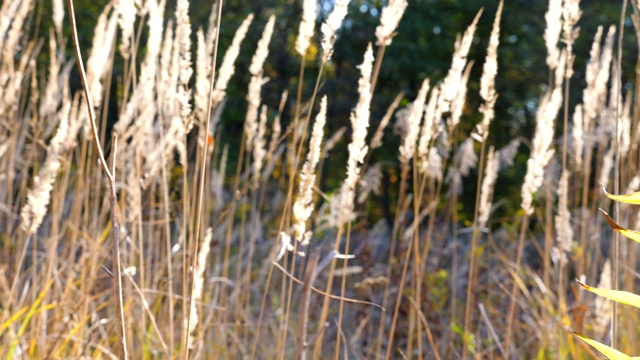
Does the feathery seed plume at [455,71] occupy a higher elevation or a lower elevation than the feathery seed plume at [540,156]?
higher

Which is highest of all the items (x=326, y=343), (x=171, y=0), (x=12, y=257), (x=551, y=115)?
(x=171, y=0)

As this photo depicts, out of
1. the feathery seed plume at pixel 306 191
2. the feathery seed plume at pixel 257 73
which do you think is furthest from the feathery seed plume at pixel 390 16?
the feathery seed plume at pixel 257 73

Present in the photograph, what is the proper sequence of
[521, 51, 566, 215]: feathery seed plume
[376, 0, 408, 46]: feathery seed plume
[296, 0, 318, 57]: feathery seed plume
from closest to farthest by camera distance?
[376, 0, 408, 46]: feathery seed plume, [296, 0, 318, 57]: feathery seed plume, [521, 51, 566, 215]: feathery seed plume

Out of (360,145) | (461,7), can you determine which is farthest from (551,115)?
(461,7)

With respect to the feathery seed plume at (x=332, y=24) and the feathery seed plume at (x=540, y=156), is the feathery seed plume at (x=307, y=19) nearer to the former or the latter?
the feathery seed plume at (x=332, y=24)

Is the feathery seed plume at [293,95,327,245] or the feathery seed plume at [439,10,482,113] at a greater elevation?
the feathery seed plume at [439,10,482,113]

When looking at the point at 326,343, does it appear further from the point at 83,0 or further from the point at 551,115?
the point at 83,0

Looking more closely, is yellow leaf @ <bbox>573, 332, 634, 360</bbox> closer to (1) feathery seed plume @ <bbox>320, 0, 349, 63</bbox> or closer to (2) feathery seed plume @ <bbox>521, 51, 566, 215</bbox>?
(1) feathery seed plume @ <bbox>320, 0, 349, 63</bbox>

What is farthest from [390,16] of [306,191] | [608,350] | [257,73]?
[608,350]

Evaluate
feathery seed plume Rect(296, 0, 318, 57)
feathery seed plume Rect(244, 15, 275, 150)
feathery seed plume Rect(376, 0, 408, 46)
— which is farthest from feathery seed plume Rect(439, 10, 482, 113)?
feathery seed plume Rect(244, 15, 275, 150)

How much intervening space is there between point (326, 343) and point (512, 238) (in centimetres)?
158

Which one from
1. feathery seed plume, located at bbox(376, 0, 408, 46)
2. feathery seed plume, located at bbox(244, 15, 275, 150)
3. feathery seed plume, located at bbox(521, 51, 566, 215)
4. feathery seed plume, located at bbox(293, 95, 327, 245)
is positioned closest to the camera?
feathery seed plume, located at bbox(293, 95, 327, 245)

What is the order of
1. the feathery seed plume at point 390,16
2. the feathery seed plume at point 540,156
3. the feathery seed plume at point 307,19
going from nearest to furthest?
the feathery seed plume at point 390,16, the feathery seed plume at point 307,19, the feathery seed plume at point 540,156

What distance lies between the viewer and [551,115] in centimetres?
172
